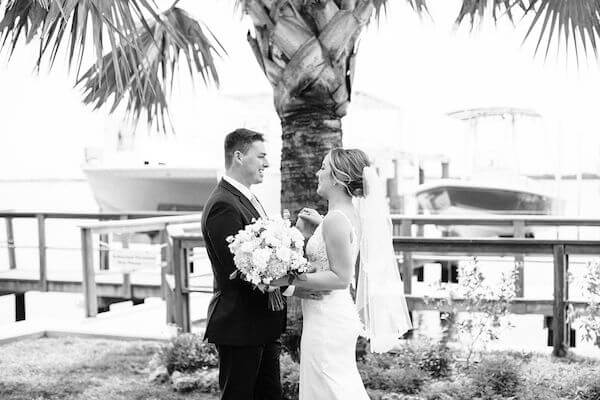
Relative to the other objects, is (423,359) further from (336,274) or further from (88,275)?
(88,275)

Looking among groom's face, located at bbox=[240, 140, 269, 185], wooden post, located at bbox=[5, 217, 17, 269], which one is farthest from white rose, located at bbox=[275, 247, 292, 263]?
wooden post, located at bbox=[5, 217, 17, 269]

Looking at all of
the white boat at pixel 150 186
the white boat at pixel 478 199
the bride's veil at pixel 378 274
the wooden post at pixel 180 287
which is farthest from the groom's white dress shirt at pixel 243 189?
the white boat at pixel 150 186

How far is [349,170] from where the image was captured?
3.49 meters

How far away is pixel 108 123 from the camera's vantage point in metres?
35.0

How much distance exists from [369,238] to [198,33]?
3705 mm

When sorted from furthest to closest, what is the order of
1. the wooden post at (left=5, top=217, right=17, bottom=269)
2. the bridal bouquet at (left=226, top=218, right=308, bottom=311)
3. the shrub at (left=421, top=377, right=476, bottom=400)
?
the wooden post at (left=5, top=217, right=17, bottom=269) < the shrub at (left=421, top=377, right=476, bottom=400) < the bridal bouquet at (left=226, top=218, right=308, bottom=311)

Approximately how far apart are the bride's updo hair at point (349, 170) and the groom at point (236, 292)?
327 mm

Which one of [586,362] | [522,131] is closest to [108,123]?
[522,131]

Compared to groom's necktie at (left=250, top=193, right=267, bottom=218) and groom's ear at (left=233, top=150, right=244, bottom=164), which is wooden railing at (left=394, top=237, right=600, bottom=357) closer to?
groom's necktie at (left=250, top=193, right=267, bottom=218)

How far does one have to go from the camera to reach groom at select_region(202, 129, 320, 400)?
11.3 ft

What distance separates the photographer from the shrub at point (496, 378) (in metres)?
4.85

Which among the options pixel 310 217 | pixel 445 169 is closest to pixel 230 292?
pixel 310 217

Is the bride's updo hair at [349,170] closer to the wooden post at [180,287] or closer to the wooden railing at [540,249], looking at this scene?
the wooden railing at [540,249]

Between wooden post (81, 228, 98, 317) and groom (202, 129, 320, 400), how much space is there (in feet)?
18.3
